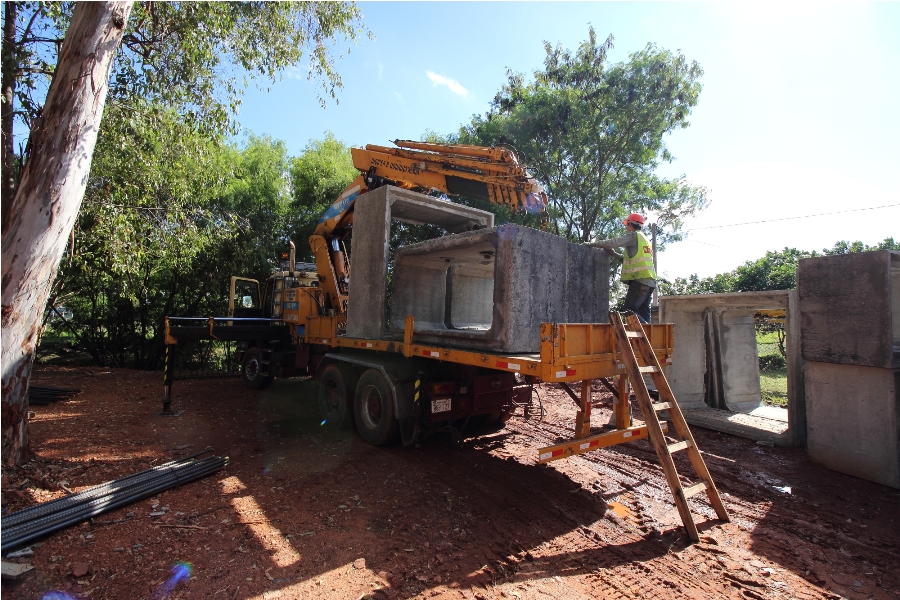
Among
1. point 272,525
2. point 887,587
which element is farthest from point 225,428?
point 887,587

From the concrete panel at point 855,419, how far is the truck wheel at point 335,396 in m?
6.33

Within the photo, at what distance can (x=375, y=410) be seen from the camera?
6.27 m

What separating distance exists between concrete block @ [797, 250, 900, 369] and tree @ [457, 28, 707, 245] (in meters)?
8.16

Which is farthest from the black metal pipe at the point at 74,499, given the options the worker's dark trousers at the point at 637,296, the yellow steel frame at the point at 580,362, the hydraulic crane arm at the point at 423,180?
the worker's dark trousers at the point at 637,296

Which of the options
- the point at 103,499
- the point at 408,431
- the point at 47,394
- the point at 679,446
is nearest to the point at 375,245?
the point at 408,431

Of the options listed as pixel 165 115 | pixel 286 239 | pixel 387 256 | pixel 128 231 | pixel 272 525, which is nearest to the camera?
pixel 272 525

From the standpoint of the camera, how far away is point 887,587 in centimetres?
342

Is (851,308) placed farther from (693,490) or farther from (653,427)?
(653,427)

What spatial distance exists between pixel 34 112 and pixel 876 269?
11.7m

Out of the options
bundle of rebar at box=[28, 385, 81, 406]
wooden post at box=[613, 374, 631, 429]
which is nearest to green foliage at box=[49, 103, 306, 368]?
bundle of rebar at box=[28, 385, 81, 406]

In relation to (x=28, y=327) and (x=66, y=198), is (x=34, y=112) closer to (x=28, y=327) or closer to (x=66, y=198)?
(x=66, y=198)

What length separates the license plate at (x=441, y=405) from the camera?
563 cm

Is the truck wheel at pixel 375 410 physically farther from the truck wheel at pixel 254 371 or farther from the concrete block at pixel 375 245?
the truck wheel at pixel 254 371

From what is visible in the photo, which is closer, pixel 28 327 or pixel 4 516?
pixel 4 516
